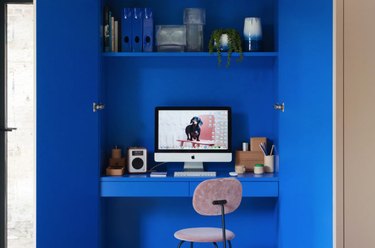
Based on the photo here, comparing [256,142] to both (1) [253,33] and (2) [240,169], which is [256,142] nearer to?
(2) [240,169]

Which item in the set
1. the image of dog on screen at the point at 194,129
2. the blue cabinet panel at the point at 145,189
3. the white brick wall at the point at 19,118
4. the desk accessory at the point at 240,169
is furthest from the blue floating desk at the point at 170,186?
the white brick wall at the point at 19,118

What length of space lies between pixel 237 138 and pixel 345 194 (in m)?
2.11

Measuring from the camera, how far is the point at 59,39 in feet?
13.1

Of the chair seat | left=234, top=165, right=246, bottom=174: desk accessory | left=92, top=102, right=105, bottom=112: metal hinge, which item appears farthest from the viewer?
left=234, top=165, right=246, bottom=174: desk accessory

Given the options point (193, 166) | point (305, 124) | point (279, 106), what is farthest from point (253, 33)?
point (305, 124)

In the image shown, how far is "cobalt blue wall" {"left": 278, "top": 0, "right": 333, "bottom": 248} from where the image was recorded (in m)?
3.10

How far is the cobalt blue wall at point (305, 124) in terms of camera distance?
3100 millimetres

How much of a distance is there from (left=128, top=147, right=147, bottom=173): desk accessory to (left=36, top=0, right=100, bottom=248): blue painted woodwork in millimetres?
320

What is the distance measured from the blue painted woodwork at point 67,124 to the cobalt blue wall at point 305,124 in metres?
1.23

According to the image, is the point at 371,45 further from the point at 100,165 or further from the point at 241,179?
the point at 100,165

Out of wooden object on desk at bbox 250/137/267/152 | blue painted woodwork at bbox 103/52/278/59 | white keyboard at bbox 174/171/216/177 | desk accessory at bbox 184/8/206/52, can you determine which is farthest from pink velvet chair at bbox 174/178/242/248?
desk accessory at bbox 184/8/206/52

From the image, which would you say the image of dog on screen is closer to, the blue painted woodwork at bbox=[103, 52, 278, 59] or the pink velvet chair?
the blue painted woodwork at bbox=[103, 52, 278, 59]

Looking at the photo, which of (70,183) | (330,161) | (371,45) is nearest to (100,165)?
(70,183)

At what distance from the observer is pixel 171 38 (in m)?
4.64
